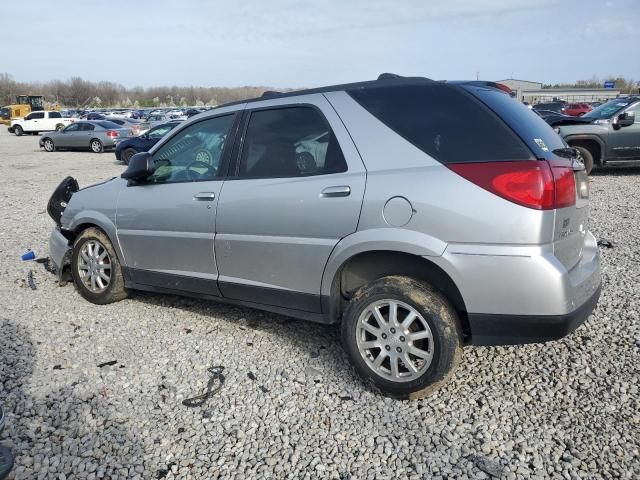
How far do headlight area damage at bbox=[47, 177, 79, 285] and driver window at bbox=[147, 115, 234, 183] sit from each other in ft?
4.79

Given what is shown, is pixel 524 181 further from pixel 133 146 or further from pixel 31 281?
pixel 133 146

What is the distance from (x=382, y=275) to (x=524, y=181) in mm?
1039

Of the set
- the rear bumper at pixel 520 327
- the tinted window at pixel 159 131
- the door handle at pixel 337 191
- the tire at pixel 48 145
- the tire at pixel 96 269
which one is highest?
the tinted window at pixel 159 131

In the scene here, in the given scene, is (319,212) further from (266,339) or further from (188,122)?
(188,122)

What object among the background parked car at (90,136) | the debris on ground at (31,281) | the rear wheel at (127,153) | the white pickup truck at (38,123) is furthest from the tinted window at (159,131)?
the white pickup truck at (38,123)

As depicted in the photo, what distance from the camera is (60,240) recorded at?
526cm

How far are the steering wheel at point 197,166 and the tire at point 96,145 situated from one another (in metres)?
21.9

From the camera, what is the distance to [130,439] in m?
2.93

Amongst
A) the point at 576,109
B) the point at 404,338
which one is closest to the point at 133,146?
the point at 404,338

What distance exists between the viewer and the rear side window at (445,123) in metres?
2.91

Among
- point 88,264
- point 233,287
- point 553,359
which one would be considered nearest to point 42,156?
point 88,264

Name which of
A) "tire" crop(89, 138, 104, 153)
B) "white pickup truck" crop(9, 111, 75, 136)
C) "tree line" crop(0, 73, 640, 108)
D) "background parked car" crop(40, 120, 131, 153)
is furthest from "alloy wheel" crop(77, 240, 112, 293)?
"tree line" crop(0, 73, 640, 108)

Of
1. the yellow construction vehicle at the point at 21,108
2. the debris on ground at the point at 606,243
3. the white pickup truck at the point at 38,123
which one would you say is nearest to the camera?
the debris on ground at the point at 606,243

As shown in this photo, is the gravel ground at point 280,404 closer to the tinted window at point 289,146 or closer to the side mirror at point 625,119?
the tinted window at point 289,146
